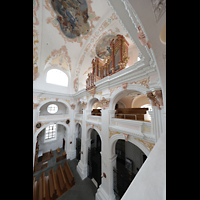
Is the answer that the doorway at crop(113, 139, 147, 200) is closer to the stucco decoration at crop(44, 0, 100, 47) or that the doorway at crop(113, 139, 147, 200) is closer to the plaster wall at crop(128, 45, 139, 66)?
the plaster wall at crop(128, 45, 139, 66)

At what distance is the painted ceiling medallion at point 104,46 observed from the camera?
566 centimetres

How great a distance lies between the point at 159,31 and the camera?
0.99 meters

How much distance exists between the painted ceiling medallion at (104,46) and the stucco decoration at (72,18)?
1.03 m

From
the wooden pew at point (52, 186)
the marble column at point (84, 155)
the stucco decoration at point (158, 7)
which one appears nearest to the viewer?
the stucco decoration at point (158, 7)

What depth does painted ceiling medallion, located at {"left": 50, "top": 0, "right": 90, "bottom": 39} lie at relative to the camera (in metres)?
4.76

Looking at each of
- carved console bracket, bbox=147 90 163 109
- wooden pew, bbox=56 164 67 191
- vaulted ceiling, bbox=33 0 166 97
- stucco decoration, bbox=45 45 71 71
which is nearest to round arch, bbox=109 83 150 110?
carved console bracket, bbox=147 90 163 109

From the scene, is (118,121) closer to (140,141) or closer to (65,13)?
(140,141)

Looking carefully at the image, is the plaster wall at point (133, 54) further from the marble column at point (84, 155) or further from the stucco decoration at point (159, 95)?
the marble column at point (84, 155)

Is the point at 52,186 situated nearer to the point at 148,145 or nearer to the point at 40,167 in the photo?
the point at 40,167

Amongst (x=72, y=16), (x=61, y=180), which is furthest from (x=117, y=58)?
(x=61, y=180)

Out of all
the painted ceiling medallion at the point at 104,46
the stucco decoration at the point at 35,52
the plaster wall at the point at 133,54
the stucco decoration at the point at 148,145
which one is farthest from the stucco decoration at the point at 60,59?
the stucco decoration at the point at 148,145
